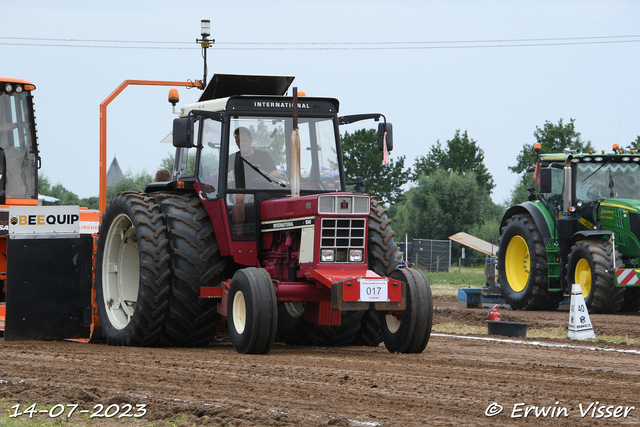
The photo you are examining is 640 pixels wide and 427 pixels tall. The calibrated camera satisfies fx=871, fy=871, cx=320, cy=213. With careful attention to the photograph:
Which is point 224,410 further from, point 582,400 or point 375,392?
point 582,400

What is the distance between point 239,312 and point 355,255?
47.3 inches

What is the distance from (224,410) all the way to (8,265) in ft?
16.0

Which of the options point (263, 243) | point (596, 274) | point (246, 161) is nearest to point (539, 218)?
point (596, 274)

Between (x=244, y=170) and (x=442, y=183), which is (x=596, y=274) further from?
(x=442, y=183)

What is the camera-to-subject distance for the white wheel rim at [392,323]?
8.22 meters

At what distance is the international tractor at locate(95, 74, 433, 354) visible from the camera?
789 centimetres

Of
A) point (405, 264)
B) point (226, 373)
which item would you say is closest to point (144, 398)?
point (226, 373)

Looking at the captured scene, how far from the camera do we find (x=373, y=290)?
7.64 m

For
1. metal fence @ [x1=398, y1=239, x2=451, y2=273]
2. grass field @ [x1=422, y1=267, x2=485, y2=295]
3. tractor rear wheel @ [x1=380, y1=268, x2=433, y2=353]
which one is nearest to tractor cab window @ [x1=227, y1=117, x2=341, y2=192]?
tractor rear wheel @ [x1=380, y1=268, x2=433, y2=353]

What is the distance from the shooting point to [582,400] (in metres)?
5.45

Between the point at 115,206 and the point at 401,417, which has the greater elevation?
the point at 115,206

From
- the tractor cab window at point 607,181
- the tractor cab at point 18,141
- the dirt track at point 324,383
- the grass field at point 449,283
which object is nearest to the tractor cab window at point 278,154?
the dirt track at point 324,383

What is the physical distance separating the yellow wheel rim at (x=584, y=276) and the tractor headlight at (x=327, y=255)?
297 inches

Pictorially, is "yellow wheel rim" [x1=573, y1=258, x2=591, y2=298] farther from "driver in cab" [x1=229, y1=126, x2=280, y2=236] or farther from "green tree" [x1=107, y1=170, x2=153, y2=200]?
"green tree" [x1=107, y1=170, x2=153, y2=200]
